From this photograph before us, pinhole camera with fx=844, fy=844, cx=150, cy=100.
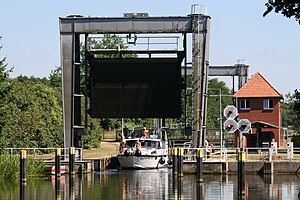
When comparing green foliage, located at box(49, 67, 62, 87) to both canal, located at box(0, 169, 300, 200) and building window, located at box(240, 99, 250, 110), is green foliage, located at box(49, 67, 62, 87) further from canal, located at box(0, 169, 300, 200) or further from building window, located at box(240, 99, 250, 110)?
canal, located at box(0, 169, 300, 200)

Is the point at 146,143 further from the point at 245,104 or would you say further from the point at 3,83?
the point at 245,104

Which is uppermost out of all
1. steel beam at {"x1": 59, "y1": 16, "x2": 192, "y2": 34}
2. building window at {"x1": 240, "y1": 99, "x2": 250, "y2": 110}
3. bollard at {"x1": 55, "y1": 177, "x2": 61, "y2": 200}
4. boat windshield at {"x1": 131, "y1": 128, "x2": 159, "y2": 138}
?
steel beam at {"x1": 59, "y1": 16, "x2": 192, "y2": 34}

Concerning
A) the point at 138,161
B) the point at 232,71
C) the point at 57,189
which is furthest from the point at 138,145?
the point at 232,71

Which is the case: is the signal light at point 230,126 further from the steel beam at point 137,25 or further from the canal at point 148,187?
the steel beam at point 137,25

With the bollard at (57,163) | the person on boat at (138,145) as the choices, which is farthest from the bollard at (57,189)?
the person on boat at (138,145)

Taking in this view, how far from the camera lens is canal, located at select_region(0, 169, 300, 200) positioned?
110 feet

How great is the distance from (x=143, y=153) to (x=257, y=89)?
24.9m

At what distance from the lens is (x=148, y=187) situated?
38125 millimetres

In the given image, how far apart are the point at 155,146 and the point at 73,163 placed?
1009cm

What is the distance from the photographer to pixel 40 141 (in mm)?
64375

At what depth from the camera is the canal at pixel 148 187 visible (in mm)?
33531

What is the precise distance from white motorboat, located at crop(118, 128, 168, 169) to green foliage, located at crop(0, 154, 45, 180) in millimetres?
8296

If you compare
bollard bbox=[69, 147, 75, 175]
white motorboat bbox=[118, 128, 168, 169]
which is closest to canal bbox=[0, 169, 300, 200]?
bollard bbox=[69, 147, 75, 175]

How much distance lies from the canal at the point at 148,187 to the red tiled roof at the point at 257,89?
2924 centimetres
